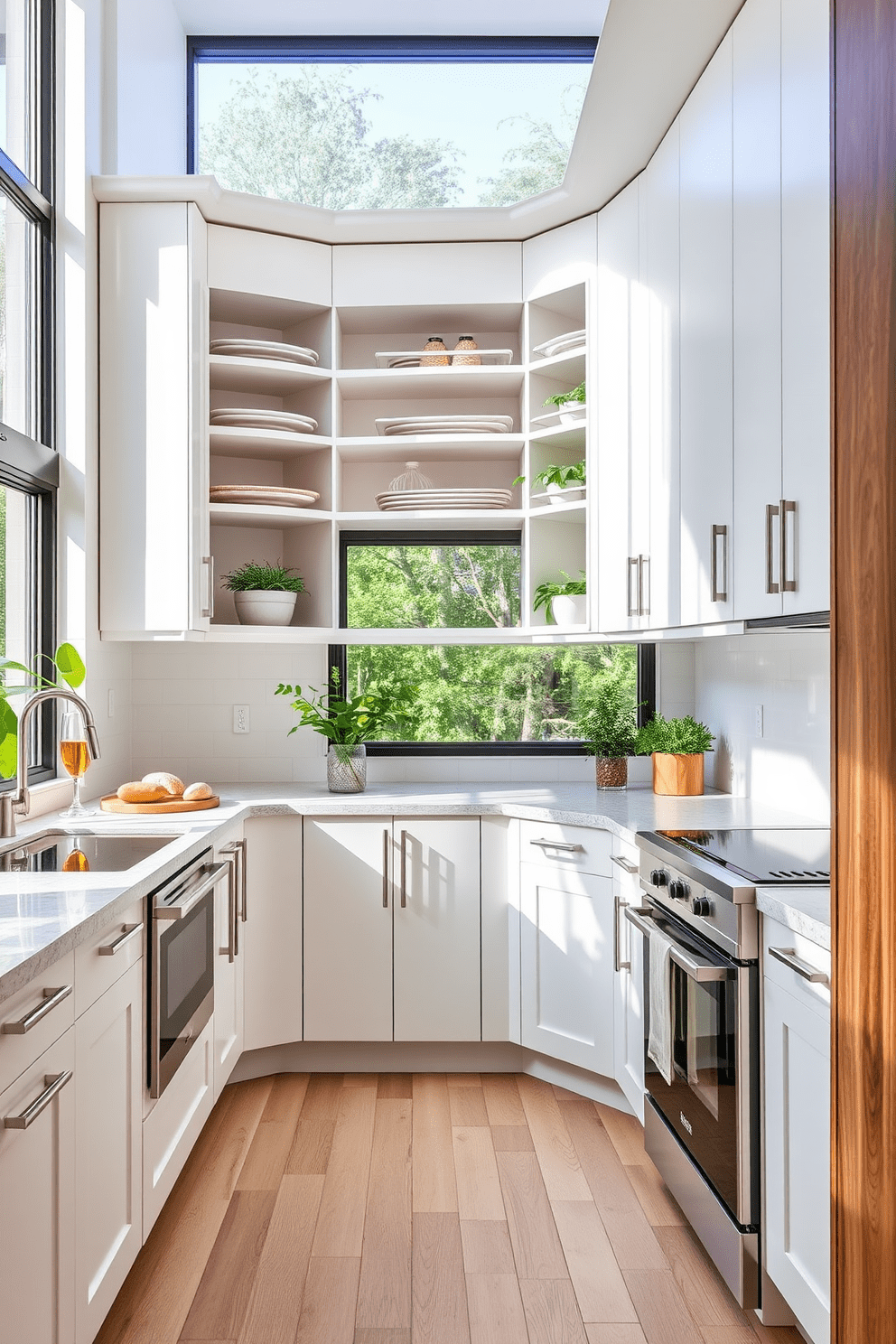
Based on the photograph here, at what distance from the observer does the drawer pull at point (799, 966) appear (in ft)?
5.36

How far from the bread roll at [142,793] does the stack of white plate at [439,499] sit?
1.25 meters

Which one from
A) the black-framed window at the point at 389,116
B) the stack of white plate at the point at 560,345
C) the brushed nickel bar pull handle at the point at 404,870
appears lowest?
the brushed nickel bar pull handle at the point at 404,870

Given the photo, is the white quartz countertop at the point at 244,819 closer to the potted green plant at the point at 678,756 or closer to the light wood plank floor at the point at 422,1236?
the potted green plant at the point at 678,756

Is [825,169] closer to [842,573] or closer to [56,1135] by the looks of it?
[842,573]

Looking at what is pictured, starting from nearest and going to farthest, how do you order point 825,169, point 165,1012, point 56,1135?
point 56,1135, point 825,169, point 165,1012

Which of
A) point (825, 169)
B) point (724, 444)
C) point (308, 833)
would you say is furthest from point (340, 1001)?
point (825, 169)

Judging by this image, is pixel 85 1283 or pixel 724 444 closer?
pixel 85 1283

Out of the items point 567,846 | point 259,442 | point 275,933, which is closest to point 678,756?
point 567,846

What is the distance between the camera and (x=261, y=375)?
3471mm

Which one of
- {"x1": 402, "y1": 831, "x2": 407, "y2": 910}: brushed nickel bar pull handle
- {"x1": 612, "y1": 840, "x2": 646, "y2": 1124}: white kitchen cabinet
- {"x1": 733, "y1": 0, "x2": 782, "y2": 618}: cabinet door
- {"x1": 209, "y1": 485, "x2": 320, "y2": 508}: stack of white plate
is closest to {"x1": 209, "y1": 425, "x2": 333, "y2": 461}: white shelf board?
{"x1": 209, "y1": 485, "x2": 320, "y2": 508}: stack of white plate

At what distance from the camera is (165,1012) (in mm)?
2201

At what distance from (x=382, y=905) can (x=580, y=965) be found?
0.65m

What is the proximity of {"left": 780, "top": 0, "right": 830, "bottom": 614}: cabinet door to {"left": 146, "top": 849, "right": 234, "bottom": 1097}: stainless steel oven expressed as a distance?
4.90ft

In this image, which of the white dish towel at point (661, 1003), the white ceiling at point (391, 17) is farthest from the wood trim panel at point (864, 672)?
the white ceiling at point (391, 17)
